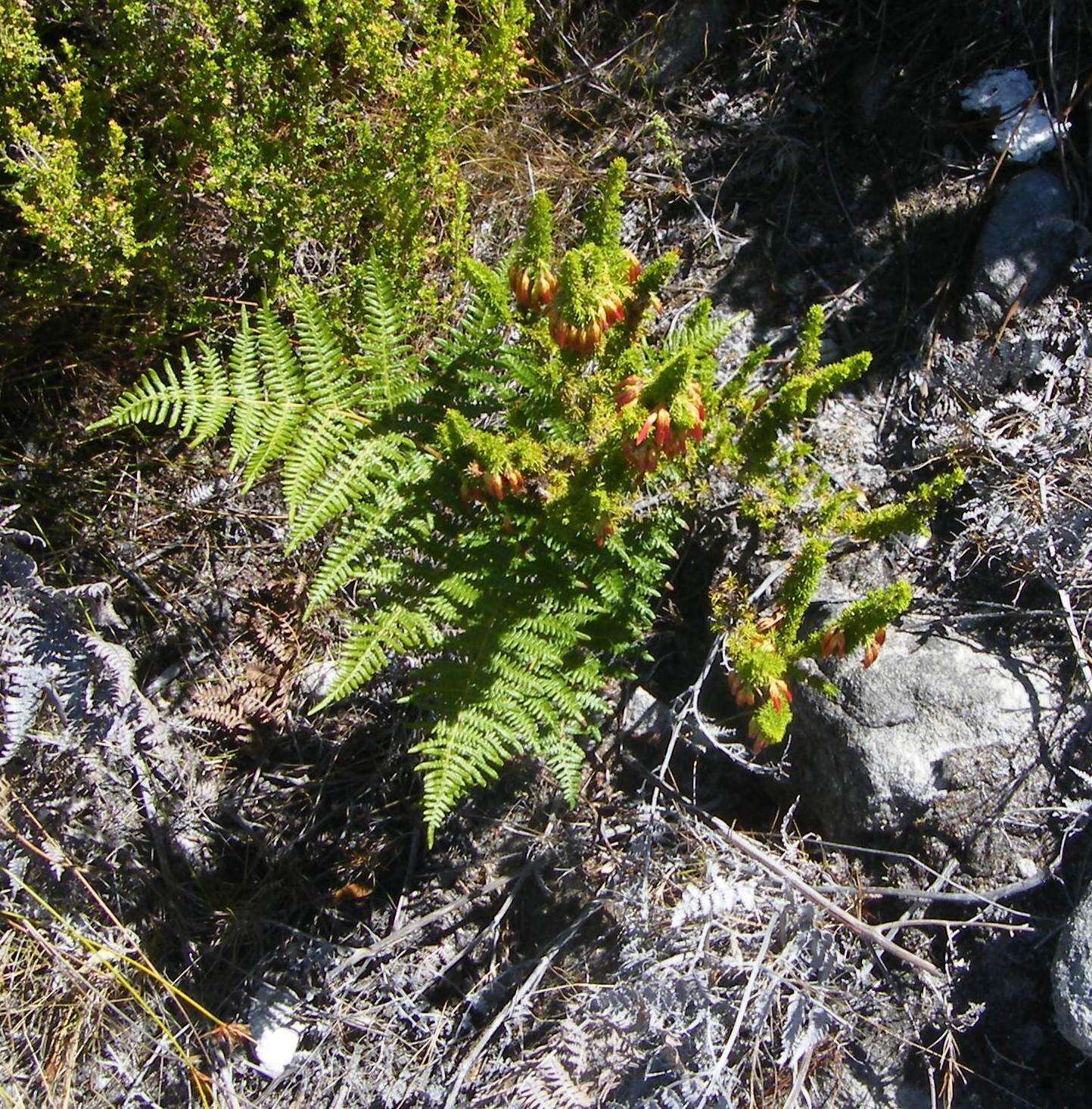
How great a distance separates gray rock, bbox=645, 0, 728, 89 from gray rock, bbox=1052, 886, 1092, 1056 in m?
3.22

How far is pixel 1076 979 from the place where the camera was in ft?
8.94

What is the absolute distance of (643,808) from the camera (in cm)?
323

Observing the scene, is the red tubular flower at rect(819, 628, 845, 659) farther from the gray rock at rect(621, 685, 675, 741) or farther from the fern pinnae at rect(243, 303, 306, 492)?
the fern pinnae at rect(243, 303, 306, 492)

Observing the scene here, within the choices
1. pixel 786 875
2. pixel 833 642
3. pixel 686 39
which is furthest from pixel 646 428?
pixel 686 39

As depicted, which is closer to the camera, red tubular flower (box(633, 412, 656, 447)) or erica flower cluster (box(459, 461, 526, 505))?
red tubular flower (box(633, 412, 656, 447))

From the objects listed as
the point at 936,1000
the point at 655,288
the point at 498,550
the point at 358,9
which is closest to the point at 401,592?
the point at 498,550

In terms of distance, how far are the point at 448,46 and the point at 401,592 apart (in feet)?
5.54

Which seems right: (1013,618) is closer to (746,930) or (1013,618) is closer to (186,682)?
(746,930)

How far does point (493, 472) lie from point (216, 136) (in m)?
1.42

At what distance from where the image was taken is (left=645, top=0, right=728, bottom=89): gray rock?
3.78 meters

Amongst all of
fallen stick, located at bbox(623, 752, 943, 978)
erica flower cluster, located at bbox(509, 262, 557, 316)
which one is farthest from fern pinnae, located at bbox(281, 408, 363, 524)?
fallen stick, located at bbox(623, 752, 943, 978)

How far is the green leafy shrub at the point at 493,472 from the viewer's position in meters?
2.55

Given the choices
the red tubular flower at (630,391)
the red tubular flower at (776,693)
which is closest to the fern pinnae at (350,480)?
the red tubular flower at (630,391)

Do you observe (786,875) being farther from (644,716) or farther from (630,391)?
(630,391)
